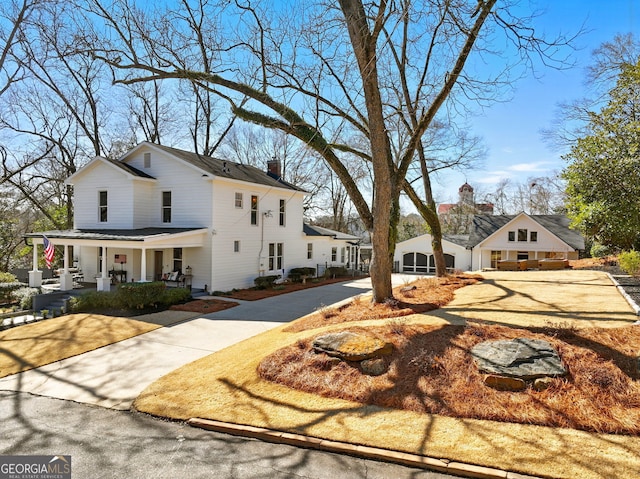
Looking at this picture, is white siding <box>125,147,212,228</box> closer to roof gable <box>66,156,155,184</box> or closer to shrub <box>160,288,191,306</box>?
roof gable <box>66,156,155,184</box>

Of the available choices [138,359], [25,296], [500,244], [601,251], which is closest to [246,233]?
[25,296]

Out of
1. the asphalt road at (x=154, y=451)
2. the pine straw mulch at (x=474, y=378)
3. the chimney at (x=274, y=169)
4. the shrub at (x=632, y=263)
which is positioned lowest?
the asphalt road at (x=154, y=451)

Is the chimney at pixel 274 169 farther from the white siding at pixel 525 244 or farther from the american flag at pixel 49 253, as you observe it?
the white siding at pixel 525 244

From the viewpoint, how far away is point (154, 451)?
183 inches

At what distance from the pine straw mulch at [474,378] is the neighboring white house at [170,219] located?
11.0 metres

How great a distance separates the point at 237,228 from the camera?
18594 mm

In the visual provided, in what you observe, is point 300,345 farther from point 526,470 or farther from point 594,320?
point 594,320

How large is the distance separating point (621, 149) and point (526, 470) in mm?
10951

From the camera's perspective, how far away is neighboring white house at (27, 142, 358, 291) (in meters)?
16.9

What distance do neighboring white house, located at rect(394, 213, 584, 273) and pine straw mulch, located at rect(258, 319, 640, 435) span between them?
25543 millimetres

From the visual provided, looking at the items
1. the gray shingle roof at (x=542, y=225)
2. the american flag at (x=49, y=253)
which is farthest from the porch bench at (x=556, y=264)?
the american flag at (x=49, y=253)

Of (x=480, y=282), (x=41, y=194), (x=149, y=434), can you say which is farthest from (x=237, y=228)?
(x=41, y=194)

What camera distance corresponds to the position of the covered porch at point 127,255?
15.3 metres

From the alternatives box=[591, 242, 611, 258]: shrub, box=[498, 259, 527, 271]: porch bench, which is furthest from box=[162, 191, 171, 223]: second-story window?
box=[591, 242, 611, 258]: shrub
